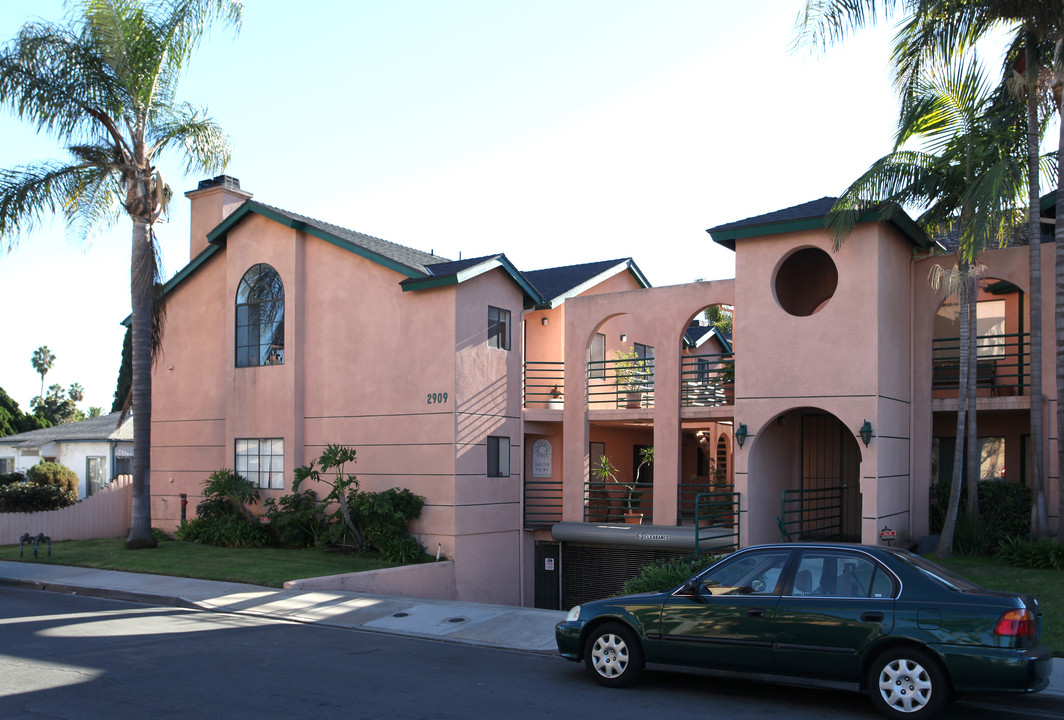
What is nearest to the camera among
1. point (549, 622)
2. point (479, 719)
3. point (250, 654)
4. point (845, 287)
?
point (479, 719)

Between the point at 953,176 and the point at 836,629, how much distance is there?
11.2 m

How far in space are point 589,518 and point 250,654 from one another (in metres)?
11.6

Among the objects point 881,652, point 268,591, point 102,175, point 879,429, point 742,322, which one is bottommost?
point 268,591

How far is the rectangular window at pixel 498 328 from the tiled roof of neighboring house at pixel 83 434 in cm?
1664

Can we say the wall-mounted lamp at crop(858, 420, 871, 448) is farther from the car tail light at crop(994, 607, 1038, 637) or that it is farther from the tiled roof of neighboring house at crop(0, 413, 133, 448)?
the tiled roof of neighboring house at crop(0, 413, 133, 448)

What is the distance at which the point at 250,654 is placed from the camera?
414 inches

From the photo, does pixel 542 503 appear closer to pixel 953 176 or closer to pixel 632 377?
pixel 632 377

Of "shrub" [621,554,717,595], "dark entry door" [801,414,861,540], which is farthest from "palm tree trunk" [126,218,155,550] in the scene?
"dark entry door" [801,414,861,540]

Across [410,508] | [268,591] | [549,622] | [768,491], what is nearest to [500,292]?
[410,508]

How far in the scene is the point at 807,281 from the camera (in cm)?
2009

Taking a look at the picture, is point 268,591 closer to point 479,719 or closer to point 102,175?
point 479,719

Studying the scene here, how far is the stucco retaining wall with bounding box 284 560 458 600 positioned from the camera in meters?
16.3

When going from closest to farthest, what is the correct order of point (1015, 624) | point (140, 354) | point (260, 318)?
point (1015, 624) → point (140, 354) → point (260, 318)

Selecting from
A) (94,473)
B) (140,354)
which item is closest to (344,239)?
(140,354)
